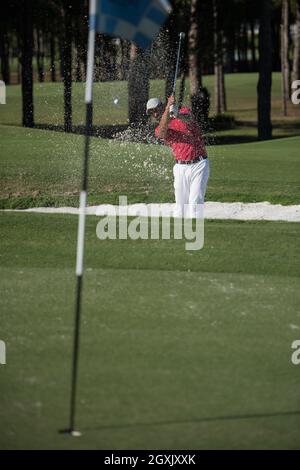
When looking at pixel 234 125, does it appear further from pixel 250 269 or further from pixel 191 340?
pixel 191 340

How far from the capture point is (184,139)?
46.5ft

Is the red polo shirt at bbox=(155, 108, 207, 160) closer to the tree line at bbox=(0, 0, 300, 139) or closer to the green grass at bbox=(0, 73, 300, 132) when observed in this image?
the tree line at bbox=(0, 0, 300, 139)

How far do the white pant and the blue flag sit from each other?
22.6ft

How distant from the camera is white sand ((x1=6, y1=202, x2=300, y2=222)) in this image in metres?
15.8

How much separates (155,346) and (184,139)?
7.06 m

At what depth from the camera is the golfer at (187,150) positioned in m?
14.1

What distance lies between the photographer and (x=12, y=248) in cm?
1238

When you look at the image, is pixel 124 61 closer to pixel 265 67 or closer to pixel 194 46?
pixel 194 46

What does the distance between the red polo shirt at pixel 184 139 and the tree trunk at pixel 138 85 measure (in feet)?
54.5

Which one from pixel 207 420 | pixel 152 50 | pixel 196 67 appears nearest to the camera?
pixel 207 420

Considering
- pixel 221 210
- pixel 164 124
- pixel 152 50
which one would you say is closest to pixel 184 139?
pixel 164 124

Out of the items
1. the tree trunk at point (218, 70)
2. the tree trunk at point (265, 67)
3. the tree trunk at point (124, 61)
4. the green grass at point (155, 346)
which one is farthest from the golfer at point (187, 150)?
the tree trunk at point (218, 70)

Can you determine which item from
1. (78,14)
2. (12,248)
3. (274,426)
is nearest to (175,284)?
(12,248)

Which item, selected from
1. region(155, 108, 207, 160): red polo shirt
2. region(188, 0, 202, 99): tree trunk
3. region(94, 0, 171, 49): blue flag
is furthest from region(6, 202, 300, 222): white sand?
region(188, 0, 202, 99): tree trunk
